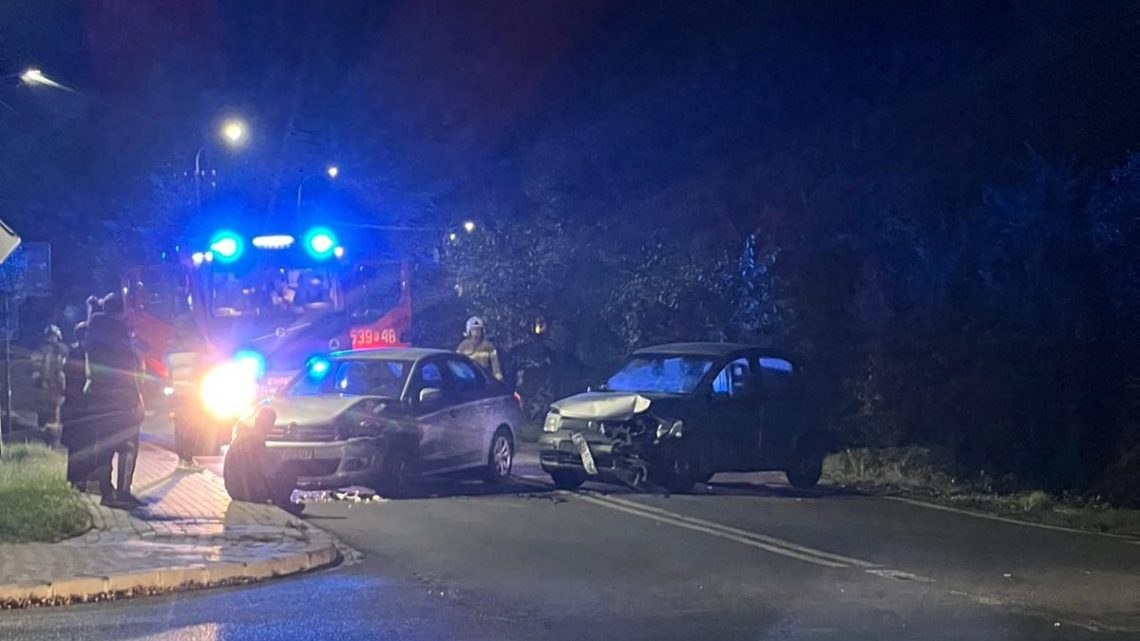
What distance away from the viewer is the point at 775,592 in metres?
9.58

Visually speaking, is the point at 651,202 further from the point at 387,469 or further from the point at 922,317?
the point at 387,469

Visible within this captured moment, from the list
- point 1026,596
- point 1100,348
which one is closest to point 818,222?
point 1100,348

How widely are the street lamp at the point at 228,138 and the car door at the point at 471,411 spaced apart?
9.18m

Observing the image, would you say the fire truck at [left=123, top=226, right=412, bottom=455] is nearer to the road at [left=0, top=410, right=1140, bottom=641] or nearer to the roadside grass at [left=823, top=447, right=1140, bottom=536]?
the road at [left=0, top=410, right=1140, bottom=641]

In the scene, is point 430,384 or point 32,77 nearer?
point 430,384

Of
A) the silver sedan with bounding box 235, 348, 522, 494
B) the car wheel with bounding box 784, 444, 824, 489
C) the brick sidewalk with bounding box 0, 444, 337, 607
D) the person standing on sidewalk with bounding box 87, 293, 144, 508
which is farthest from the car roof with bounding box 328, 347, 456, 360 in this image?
the car wheel with bounding box 784, 444, 824, 489

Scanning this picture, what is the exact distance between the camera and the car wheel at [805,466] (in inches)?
633

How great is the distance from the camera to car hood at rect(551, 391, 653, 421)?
14914 mm

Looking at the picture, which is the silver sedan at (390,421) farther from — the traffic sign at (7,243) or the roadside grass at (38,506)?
the traffic sign at (7,243)

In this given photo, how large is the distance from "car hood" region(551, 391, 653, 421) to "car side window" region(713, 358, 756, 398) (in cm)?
98

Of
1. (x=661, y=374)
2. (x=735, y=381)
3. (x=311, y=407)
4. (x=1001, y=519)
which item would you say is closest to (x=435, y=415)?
(x=311, y=407)

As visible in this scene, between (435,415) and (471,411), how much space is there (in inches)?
28.5

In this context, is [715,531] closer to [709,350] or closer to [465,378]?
[709,350]

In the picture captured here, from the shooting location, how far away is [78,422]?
13.0m
